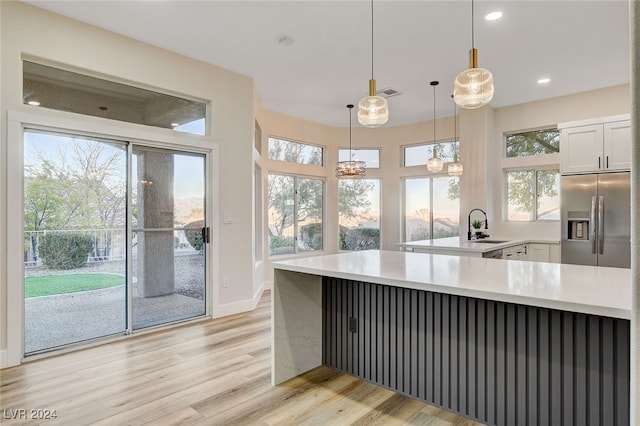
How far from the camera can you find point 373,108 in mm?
2643

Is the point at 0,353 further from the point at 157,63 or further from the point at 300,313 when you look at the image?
the point at 157,63

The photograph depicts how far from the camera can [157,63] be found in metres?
3.78

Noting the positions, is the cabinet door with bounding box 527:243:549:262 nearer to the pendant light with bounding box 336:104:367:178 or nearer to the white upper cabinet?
the white upper cabinet

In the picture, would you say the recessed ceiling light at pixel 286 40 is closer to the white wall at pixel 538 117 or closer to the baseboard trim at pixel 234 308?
the baseboard trim at pixel 234 308

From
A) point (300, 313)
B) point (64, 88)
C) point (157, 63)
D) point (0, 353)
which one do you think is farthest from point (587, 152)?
point (0, 353)

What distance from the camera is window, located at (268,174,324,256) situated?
6.27 meters

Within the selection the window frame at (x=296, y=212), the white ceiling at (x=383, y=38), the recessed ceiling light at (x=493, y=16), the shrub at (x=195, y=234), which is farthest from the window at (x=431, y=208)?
the shrub at (x=195, y=234)

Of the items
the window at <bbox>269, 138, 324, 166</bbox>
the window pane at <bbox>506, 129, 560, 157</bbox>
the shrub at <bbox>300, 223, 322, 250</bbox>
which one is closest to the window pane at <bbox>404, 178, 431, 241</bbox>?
the window pane at <bbox>506, 129, 560, 157</bbox>

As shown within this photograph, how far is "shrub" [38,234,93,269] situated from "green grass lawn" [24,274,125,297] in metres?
0.11

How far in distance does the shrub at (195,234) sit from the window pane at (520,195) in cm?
505

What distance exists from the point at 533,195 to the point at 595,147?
4.43 ft

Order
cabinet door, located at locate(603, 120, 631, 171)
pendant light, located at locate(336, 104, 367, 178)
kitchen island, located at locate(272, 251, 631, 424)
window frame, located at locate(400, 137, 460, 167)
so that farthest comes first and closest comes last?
window frame, located at locate(400, 137, 460, 167), pendant light, located at locate(336, 104, 367, 178), cabinet door, located at locate(603, 120, 631, 171), kitchen island, located at locate(272, 251, 631, 424)

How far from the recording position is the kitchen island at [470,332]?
Answer: 64.5 inches

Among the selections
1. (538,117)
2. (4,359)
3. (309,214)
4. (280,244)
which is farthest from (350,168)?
(4,359)
